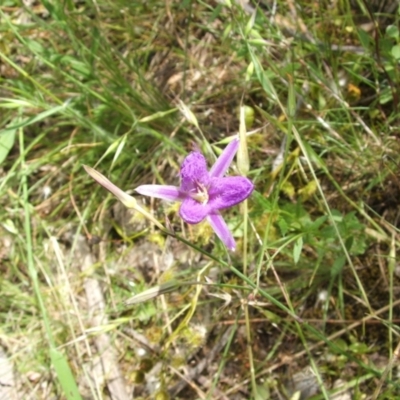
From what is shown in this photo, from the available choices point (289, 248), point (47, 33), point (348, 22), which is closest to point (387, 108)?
point (348, 22)

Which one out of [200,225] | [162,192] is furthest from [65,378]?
[162,192]

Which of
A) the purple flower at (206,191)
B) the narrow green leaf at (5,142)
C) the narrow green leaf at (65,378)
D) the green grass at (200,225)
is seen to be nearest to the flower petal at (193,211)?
the purple flower at (206,191)

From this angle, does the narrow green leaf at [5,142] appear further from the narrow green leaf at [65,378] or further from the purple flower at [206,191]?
the purple flower at [206,191]

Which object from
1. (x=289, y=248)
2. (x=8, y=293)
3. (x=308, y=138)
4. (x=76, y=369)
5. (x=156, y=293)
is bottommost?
(x=76, y=369)

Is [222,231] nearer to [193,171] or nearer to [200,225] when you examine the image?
[193,171]

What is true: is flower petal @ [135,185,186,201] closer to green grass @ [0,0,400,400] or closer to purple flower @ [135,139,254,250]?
purple flower @ [135,139,254,250]

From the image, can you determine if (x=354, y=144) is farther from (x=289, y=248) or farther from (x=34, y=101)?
(x=34, y=101)

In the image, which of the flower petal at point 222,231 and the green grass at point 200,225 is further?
the green grass at point 200,225
